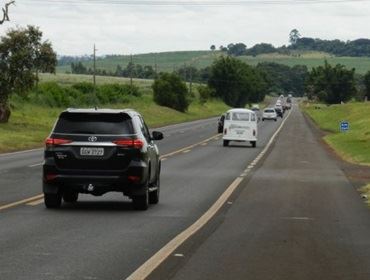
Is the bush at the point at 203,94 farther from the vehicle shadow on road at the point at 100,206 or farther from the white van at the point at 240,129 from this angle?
the vehicle shadow on road at the point at 100,206

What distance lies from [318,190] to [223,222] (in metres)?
7.38

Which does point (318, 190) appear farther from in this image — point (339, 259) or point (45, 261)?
point (45, 261)

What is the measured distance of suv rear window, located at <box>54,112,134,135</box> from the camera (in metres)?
15.8

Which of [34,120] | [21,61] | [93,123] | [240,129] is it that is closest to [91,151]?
[93,123]

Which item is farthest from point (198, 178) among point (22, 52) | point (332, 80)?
point (332, 80)

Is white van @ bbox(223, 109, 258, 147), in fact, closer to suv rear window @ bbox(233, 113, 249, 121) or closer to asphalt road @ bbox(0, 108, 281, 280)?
suv rear window @ bbox(233, 113, 249, 121)

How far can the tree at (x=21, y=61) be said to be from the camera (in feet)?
175

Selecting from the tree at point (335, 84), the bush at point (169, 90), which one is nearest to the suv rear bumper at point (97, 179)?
the bush at point (169, 90)

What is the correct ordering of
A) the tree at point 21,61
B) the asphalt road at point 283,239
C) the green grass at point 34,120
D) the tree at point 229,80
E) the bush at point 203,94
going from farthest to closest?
the tree at point 229,80 → the bush at point 203,94 → the tree at point 21,61 → the green grass at point 34,120 → the asphalt road at point 283,239

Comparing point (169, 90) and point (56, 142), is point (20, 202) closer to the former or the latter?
point (56, 142)

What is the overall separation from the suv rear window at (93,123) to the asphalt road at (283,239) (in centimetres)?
231

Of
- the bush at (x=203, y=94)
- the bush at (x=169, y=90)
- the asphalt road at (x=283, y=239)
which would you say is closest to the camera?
the asphalt road at (x=283, y=239)

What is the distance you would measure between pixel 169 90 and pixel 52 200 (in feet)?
303

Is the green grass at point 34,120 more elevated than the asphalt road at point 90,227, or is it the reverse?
the asphalt road at point 90,227
